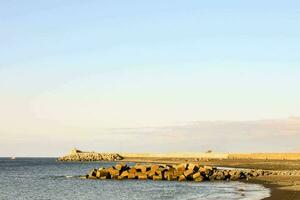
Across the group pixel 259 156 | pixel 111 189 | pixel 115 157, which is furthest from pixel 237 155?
pixel 111 189

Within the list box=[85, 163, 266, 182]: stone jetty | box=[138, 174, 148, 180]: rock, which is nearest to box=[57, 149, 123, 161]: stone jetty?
box=[85, 163, 266, 182]: stone jetty

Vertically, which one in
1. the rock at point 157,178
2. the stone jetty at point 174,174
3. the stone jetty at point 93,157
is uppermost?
the stone jetty at point 93,157

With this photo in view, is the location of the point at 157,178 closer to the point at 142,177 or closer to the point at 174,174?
the point at 174,174

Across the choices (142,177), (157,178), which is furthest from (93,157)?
(157,178)

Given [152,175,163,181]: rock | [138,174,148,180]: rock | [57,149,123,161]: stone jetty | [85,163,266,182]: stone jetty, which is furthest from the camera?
[57,149,123,161]: stone jetty

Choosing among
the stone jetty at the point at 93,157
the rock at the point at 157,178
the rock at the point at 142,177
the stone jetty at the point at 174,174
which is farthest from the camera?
the stone jetty at the point at 93,157

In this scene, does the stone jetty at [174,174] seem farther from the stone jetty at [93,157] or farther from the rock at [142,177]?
the stone jetty at [93,157]

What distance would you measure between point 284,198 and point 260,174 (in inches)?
1148

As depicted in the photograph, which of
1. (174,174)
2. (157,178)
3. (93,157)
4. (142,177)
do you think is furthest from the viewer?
(93,157)

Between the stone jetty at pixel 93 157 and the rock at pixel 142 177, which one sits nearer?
the rock at pixel 142 177

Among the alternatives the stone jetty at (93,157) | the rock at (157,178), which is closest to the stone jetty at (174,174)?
the rock at (157,178)

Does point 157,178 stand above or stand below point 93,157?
below

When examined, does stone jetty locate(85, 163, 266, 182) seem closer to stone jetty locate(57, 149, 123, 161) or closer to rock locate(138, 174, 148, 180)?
rock locate(138, 174, 148, 180)

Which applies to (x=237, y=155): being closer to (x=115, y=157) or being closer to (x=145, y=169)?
(x=115, y=157)
